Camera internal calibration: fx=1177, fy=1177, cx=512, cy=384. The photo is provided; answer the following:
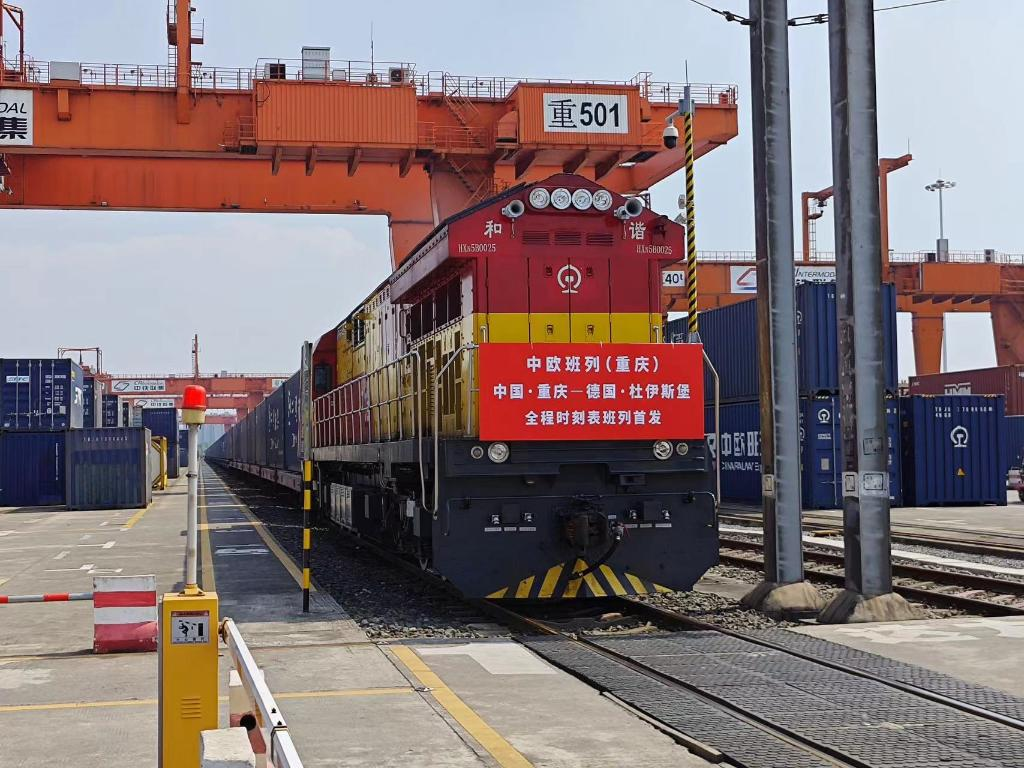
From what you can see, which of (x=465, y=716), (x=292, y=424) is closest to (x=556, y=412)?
(x=465, y=716)

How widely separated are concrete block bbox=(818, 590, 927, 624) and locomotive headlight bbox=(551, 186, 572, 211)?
4138 millimetres

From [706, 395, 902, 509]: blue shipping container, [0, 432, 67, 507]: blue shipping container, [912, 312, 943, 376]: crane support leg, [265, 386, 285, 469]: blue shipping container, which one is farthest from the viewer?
[912, 312, 943, 376]: crane support leg

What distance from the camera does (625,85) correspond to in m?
25.5

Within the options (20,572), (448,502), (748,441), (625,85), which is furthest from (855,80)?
(748,441)

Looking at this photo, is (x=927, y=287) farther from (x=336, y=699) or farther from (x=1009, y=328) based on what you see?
(x=336, y=699)

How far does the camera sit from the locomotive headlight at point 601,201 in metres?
10.5

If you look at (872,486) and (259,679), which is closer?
(259,679)

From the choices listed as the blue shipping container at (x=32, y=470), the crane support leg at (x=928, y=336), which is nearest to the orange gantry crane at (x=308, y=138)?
the blue shipping container at (x=32, y=470)

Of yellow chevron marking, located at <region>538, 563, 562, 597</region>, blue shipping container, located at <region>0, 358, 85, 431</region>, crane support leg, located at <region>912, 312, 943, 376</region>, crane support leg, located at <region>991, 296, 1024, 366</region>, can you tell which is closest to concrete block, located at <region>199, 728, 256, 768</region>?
yellow chevron marking, located at <region>538, 563, 562, 597</region>

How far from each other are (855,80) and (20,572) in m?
11.5

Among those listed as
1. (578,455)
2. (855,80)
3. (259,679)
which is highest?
(855,80)

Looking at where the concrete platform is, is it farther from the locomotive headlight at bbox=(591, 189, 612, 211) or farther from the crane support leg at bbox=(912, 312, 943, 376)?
the crane support leg at bbox=(912, 312, 943, 376)

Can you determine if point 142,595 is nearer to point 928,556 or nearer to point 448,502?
point 448,502

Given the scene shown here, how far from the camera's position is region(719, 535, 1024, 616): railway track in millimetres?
10750
